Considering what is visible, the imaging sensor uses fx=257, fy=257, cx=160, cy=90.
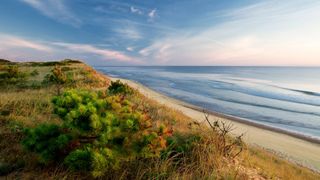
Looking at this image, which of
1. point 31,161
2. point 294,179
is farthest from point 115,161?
point 294,179

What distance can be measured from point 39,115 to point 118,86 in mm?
7566

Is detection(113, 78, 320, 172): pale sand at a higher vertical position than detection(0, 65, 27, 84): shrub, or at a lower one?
lower

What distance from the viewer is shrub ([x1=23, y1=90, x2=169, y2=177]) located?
14.2ft

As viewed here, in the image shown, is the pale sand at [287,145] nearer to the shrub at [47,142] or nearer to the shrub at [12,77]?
the shrub at [47,142]

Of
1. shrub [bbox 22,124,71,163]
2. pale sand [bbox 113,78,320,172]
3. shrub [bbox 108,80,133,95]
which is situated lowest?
pale sand [bbox 113,78,320,172]

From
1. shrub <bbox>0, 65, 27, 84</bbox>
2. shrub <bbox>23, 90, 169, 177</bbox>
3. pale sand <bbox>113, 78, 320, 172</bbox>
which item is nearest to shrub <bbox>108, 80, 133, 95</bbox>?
shrub <bbox>0, 65, 27, 84</bbox>

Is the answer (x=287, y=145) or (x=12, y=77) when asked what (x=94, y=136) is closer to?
(x=287, y=145)

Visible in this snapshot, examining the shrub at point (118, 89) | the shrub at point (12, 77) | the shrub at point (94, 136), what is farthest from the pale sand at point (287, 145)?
the shrub at point (12, 77)

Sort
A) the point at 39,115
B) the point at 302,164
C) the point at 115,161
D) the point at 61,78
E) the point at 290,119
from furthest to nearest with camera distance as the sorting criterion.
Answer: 1. the point at 290,119
2. the point at 61,78
3. the point at 302,164
4. the point at 39,115
5. the point at 115,161

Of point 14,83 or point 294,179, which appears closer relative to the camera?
point 294,179

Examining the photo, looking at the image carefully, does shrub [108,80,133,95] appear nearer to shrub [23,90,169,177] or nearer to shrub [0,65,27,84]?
shrub [0,65,27,84]

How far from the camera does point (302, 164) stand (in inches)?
476

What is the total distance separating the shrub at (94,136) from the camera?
14.2ft

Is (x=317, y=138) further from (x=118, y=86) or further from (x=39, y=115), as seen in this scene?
(x=39, y=115)
